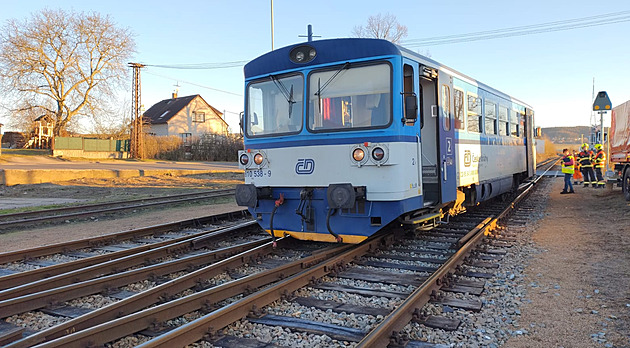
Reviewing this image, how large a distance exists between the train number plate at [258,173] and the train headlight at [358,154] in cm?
148

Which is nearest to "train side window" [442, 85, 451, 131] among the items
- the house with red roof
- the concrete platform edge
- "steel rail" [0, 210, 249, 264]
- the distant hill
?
"steel rail" [0, 210, 249, 264]

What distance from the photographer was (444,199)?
7352 millimetres

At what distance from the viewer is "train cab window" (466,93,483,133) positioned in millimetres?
8938

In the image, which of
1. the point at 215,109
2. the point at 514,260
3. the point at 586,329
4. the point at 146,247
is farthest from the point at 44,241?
the point at 215,109

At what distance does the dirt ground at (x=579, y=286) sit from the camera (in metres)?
4.10

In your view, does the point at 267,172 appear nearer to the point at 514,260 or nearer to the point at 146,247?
the point at 146,247

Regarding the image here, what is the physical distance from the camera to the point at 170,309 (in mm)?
4344

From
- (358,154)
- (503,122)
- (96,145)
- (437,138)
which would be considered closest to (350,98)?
(358,154)

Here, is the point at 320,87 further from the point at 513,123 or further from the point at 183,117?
the point at 183,117

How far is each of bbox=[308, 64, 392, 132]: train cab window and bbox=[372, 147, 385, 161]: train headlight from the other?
0.35 metres

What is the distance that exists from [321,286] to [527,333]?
2265mm

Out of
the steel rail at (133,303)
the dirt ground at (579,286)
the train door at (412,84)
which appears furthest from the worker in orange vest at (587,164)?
the steel rail at (133,303)

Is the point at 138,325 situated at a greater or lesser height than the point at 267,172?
lesser

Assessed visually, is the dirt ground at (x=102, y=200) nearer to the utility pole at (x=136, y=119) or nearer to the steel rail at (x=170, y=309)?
the steel rail at (x=170, y=309)
